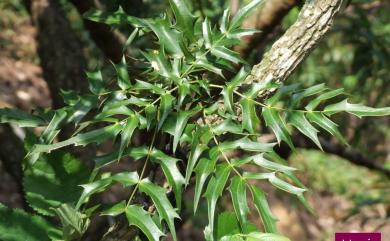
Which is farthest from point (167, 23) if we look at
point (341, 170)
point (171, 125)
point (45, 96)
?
point (341, 170)

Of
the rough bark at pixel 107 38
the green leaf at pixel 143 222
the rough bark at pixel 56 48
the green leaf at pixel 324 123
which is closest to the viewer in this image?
the green leaf at pixel 143 222

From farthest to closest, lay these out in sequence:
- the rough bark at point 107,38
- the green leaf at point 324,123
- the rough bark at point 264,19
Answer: the rough bark at point 107,38
the rough bark at point 264,19
the green leaf at point 324,123

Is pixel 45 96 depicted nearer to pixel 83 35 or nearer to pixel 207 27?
pixel 83 35

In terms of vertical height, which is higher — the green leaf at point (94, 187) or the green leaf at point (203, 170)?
the green leaf at point (203, 170)

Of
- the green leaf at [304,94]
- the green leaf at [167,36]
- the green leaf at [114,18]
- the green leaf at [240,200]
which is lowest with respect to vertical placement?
the green leaf at [240,200]

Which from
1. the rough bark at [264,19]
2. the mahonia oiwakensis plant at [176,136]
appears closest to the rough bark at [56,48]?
the rough bark at [264,19]

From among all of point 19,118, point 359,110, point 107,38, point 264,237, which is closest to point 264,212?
point 264,237

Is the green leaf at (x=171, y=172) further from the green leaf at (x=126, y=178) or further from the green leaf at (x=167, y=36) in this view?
the green leaf at (x=167, y=36)

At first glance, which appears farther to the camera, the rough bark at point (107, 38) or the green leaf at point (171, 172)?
the rough bark at point (107, 38)
